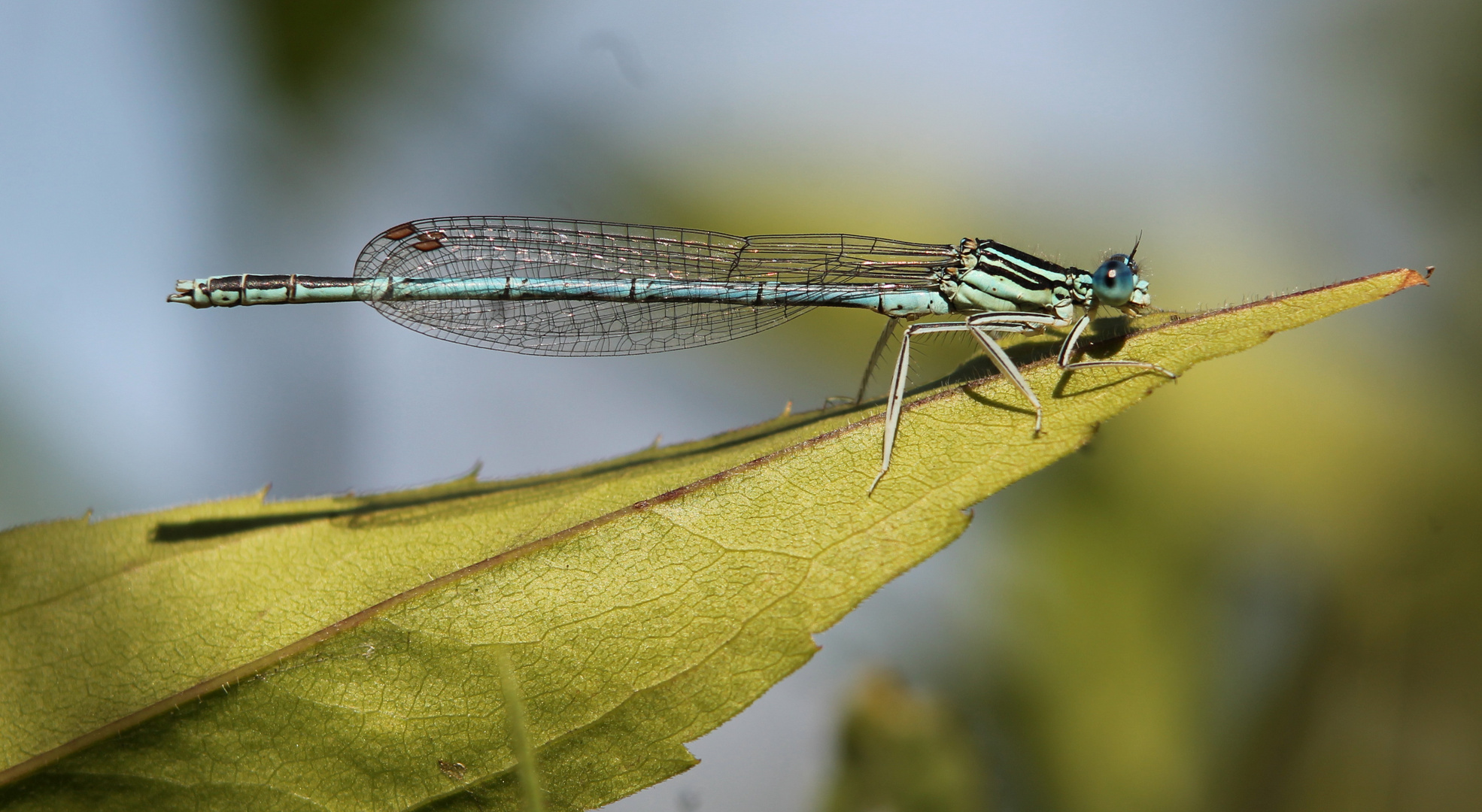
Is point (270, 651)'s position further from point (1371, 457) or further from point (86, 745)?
point (1371, 457)

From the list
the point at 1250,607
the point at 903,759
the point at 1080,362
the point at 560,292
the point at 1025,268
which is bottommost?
the point at 903,759

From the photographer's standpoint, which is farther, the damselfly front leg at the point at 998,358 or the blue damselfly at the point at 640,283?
the blue damselfly at the point at 640,283

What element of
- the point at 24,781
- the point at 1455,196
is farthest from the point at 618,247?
the point at 1455,196

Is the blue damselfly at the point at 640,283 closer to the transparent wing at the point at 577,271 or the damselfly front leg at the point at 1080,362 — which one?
the transparent wing at the point at 577,271

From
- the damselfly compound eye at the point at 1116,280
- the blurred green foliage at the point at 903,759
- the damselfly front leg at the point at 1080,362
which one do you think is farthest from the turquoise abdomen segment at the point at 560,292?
the blurred green foliage at the point at 903,759

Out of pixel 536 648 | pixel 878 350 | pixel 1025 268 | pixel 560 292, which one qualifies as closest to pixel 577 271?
pixel 560 292

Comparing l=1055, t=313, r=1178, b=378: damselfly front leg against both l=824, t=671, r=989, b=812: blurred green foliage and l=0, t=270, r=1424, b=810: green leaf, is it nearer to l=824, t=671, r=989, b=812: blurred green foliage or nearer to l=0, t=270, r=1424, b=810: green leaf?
l=0, t=270, r=1424, b=810: green leaf

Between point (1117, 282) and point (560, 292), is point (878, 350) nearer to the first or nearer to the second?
point (1117, 282)
